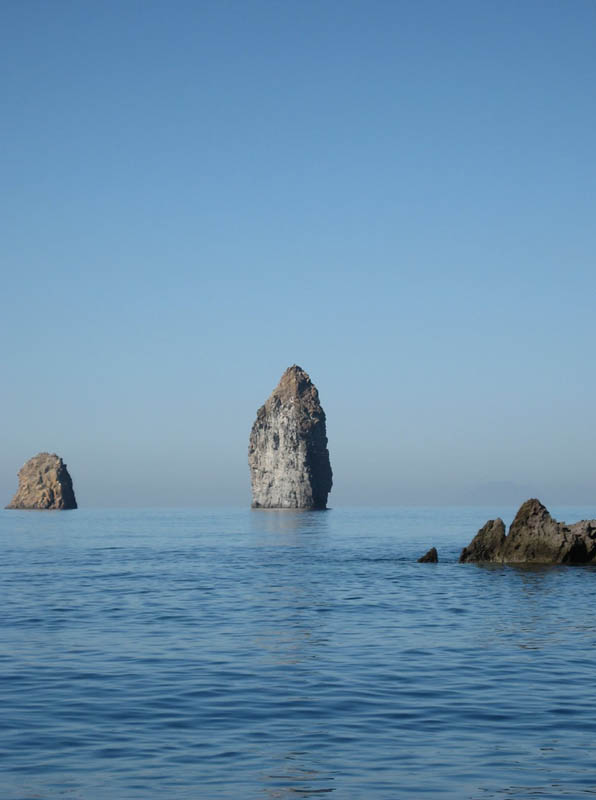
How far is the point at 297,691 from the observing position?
20.2 metres

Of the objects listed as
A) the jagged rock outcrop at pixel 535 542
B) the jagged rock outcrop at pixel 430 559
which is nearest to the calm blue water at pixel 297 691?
the jagged rock outcrop at pixel 535 542

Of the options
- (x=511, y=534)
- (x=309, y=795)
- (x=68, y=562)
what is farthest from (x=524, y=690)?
(x=68, y=562)

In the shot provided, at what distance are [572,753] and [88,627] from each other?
62.7 ft

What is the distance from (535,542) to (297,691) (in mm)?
42347

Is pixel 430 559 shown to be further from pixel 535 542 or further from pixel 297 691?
pixel 297 691

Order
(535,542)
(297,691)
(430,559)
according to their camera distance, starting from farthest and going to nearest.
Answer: (430,559) → (535,542) → (297,691)

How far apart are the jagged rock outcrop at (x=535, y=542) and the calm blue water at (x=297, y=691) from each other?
13.9 metres

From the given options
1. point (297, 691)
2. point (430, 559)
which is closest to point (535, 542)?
point (430, 559)

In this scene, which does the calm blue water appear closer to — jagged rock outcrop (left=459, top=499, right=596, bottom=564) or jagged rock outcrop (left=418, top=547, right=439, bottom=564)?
jagged rock outcrop (left=459, top=499, right=596, bottom=564)

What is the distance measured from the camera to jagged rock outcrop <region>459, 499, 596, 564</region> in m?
58.8

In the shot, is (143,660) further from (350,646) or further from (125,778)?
(125,778)

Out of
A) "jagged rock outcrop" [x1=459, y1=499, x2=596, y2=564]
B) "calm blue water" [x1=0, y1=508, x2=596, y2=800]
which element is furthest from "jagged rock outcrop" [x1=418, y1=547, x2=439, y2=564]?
"calm blue water" [x1=0, y1=508, x2=596, y2=800]

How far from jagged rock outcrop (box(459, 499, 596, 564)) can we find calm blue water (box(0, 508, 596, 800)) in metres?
13.9

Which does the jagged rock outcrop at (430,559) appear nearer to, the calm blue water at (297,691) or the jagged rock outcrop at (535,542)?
the jagged rock outcrop at (535,542)
